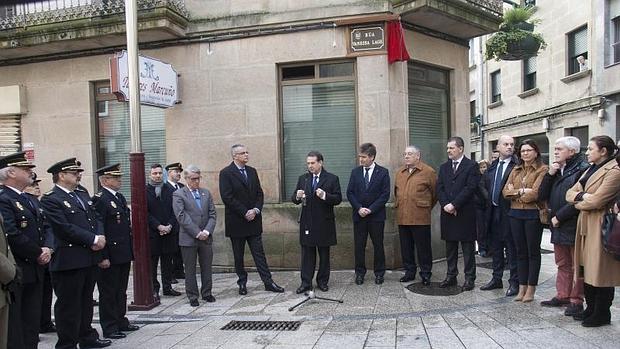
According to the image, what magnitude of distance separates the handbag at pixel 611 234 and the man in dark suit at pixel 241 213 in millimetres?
3982

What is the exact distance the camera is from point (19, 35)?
8.84 metres

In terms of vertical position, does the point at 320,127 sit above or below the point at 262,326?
above

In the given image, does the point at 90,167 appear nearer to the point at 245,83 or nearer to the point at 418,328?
the point at 245,83

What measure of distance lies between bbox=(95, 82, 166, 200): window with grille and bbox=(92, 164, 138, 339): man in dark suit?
3.65 metres

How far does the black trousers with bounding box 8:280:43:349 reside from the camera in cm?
413

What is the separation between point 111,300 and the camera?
210 inches

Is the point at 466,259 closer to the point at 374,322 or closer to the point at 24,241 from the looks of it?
the point at 374,322

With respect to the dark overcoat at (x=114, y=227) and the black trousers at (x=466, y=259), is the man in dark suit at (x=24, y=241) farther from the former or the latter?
the black trousers at (x=466, y=259)

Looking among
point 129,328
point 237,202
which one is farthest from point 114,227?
point 237,202

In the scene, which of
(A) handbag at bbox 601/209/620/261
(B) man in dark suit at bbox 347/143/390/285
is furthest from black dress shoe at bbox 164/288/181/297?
(A) handbag at bbox 601/209/620/261

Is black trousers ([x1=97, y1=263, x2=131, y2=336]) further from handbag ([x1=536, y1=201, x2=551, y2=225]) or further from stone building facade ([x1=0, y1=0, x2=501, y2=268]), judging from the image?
handbag ([x1=536, y1=201, x2=551, y2=225])

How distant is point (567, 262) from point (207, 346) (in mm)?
4003

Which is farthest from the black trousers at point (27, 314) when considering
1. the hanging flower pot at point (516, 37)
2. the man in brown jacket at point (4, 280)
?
the hanging flower pot at point (516, 37)

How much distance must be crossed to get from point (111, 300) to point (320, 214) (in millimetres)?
2754
